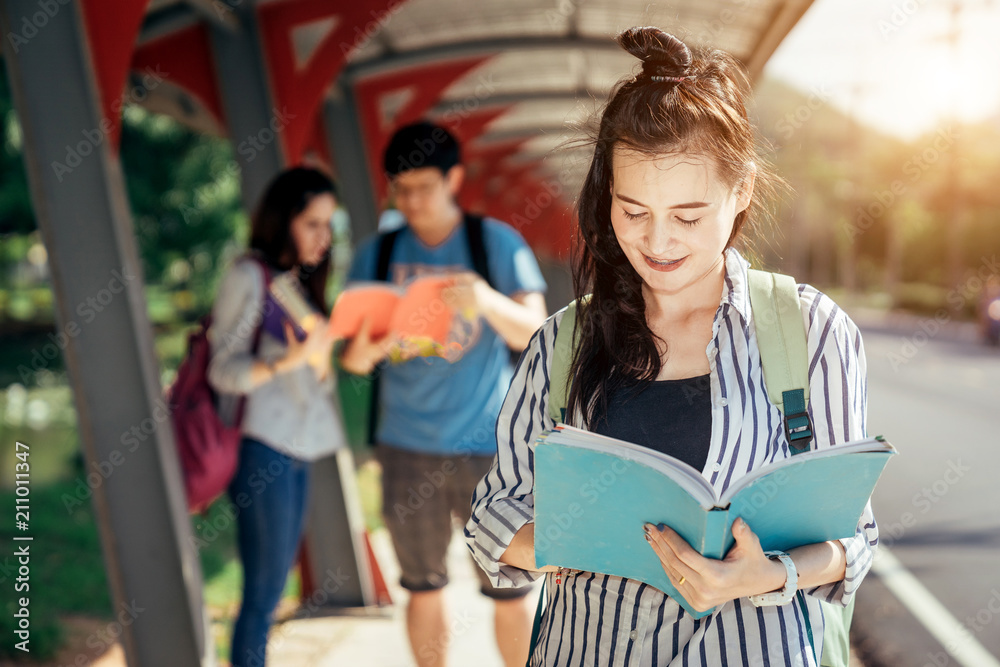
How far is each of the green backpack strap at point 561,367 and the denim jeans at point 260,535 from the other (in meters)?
1.69

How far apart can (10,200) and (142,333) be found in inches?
644

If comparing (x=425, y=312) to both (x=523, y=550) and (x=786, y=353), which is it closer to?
(x=523, y=550)

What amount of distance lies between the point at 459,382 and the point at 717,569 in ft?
5.76

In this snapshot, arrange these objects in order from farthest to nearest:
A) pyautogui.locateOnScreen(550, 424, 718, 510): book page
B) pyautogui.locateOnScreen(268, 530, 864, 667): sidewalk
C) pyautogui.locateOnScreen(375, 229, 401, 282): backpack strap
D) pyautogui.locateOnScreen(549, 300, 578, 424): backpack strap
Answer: pyautogui.locateOnScreen(268, 530, 864, 667): sidewalk → pyautogui.locateOnScreen(375, 229, 401, 282): backpack strap → pyautogui.locateOnScreen(549, 300, 578, 424): backpack strap → pyautogui.locateOnScreen(550, 424, 718, 510): book page

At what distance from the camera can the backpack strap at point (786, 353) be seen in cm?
150

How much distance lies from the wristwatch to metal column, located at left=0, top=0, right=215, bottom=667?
7.55ft

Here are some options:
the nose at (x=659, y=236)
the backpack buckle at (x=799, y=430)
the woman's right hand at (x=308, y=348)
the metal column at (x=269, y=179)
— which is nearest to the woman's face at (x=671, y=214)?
the nose at (x=659, y=236)

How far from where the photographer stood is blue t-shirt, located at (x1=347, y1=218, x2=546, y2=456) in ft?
9.83

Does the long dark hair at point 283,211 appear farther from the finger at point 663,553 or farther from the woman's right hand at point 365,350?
the finger at point 663,553

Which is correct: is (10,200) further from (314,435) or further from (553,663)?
(553,663)

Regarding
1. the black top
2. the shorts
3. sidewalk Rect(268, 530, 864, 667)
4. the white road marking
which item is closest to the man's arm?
the shorts

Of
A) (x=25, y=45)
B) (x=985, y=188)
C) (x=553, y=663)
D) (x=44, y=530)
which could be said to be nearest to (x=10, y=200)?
(x=44, y=530)

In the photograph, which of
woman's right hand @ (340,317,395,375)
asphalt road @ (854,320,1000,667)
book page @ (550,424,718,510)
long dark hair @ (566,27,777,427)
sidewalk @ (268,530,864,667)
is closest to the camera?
book page @ (550,424,718,510)

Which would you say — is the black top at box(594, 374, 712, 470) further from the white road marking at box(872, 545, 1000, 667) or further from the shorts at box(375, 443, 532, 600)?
the white road marking at box(872, 545, 1000, 667)
